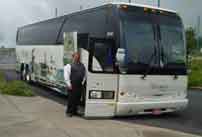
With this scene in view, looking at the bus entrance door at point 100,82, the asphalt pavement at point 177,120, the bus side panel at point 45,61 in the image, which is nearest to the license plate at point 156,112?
the asphalt pavement at point 177,120

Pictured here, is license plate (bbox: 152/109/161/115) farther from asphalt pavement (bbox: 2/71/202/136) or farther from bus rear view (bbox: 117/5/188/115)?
asphalt pavement (bbox: 2/71/202/136)

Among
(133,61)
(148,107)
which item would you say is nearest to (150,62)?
(133,61)

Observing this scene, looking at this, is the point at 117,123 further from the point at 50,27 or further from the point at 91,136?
the point at 50,27

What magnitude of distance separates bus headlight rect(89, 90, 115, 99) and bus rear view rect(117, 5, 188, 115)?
257 millimetres

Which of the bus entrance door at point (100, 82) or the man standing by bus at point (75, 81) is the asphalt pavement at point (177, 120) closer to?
the bus entrance door at point (100, 82)

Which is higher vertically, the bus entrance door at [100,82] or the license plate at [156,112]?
the bus entrance door at [100,82]

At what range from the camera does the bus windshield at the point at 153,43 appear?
925 centimetres

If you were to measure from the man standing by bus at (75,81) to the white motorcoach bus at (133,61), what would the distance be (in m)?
0.23

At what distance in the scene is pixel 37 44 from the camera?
689 inches

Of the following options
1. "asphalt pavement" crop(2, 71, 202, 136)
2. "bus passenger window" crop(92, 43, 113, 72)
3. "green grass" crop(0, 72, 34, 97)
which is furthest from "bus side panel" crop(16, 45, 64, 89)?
"asphalt pavement" crop(2, 71, 202, 136)

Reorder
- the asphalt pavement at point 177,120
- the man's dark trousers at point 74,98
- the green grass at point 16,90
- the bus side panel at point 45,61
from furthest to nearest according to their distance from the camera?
the green grass at point 16,90
the bus side panel at point 45,61
the man's dark trousers at point 74,98
the asphalt pavement at point 177,120

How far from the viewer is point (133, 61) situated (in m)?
9.19

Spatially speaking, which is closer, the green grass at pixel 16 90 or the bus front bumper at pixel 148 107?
the bus front bumper at pixel 148 107

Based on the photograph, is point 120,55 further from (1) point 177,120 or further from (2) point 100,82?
(1) point 177,120
